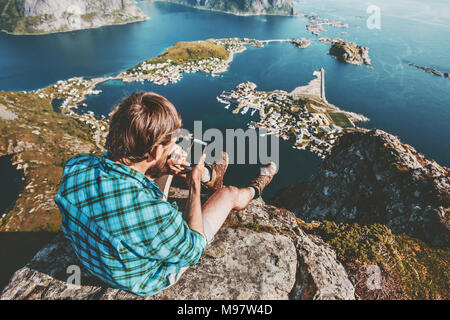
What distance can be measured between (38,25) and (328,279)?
26688 cm

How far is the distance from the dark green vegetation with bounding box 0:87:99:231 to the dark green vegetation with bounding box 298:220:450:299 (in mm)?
34723

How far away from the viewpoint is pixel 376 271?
5820 millimetres

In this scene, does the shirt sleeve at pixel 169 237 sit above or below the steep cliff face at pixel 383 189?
above

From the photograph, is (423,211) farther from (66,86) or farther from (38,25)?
(38,25)

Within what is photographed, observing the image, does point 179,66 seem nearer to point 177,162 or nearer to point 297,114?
point 297,114

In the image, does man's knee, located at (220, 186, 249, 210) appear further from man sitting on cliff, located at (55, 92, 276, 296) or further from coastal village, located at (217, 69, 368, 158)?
coastal village, located at (217, 69, 368, 158)

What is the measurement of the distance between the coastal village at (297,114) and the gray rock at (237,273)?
203 feet

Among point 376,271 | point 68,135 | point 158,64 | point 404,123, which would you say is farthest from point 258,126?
point 158,64

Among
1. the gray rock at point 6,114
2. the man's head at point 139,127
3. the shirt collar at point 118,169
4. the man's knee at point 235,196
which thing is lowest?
the gray rock at point 6,114

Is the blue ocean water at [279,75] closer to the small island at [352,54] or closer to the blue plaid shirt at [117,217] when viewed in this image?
the small island at [352,54]

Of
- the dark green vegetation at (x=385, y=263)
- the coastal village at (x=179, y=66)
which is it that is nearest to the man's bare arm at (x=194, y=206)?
the dark green vegetation at (x=385, y=263)

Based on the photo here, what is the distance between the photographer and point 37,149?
2103 inches

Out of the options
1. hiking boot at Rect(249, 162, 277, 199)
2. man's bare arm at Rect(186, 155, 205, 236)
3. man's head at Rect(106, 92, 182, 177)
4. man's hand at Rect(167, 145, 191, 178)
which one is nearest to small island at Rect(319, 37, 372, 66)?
hiking boot at Rect(249, 162, 277, 199)

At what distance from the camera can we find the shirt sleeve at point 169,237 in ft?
7.63
